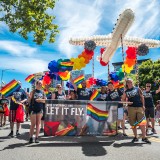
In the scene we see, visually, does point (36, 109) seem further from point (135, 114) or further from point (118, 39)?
point (118, 39)

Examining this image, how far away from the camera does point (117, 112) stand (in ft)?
27.8

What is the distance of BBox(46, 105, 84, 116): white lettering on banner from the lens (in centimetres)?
814

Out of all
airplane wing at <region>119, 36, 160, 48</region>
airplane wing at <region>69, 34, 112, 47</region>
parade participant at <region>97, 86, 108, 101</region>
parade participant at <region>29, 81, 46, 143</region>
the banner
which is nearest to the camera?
parade participant at <region>29, 81, 46, 143</region>

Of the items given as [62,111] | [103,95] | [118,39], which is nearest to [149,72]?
[118,39]

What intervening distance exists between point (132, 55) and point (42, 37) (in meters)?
4.88

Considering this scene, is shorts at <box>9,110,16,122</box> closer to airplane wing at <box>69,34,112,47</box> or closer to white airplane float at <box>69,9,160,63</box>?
white airplane float at <box>69,9,160,63</box>

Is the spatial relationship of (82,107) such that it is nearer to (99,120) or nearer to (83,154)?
(99,120)

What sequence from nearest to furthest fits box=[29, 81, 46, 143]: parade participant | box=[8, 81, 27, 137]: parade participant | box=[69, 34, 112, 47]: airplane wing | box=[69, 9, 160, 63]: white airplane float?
box=[29, 81, 46, 143]: parade participant < box=[8, 81, 27, 137]: parade participant < box=[69, 9, 160, 63]: white airplane float < box=[69, 34, 112, 47]: airplane wing

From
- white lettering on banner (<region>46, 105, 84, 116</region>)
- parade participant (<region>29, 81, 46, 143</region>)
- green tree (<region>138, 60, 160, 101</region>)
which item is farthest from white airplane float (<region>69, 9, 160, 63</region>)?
green tree (<region>138, 60, 160, 101</region>)

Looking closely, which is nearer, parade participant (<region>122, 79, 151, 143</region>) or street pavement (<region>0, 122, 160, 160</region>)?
street pavement (<region>0, 122, 160, 160</region>)

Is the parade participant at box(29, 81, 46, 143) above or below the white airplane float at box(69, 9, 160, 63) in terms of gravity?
below

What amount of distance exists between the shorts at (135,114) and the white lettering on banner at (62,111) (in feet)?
4.91

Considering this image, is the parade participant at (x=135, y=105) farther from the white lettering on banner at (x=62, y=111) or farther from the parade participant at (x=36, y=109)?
the parade participant at (x=36, y=109)

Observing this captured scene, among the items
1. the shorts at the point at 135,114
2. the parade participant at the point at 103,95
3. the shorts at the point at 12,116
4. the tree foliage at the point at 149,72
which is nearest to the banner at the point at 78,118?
the shorts at the point at 135,114
